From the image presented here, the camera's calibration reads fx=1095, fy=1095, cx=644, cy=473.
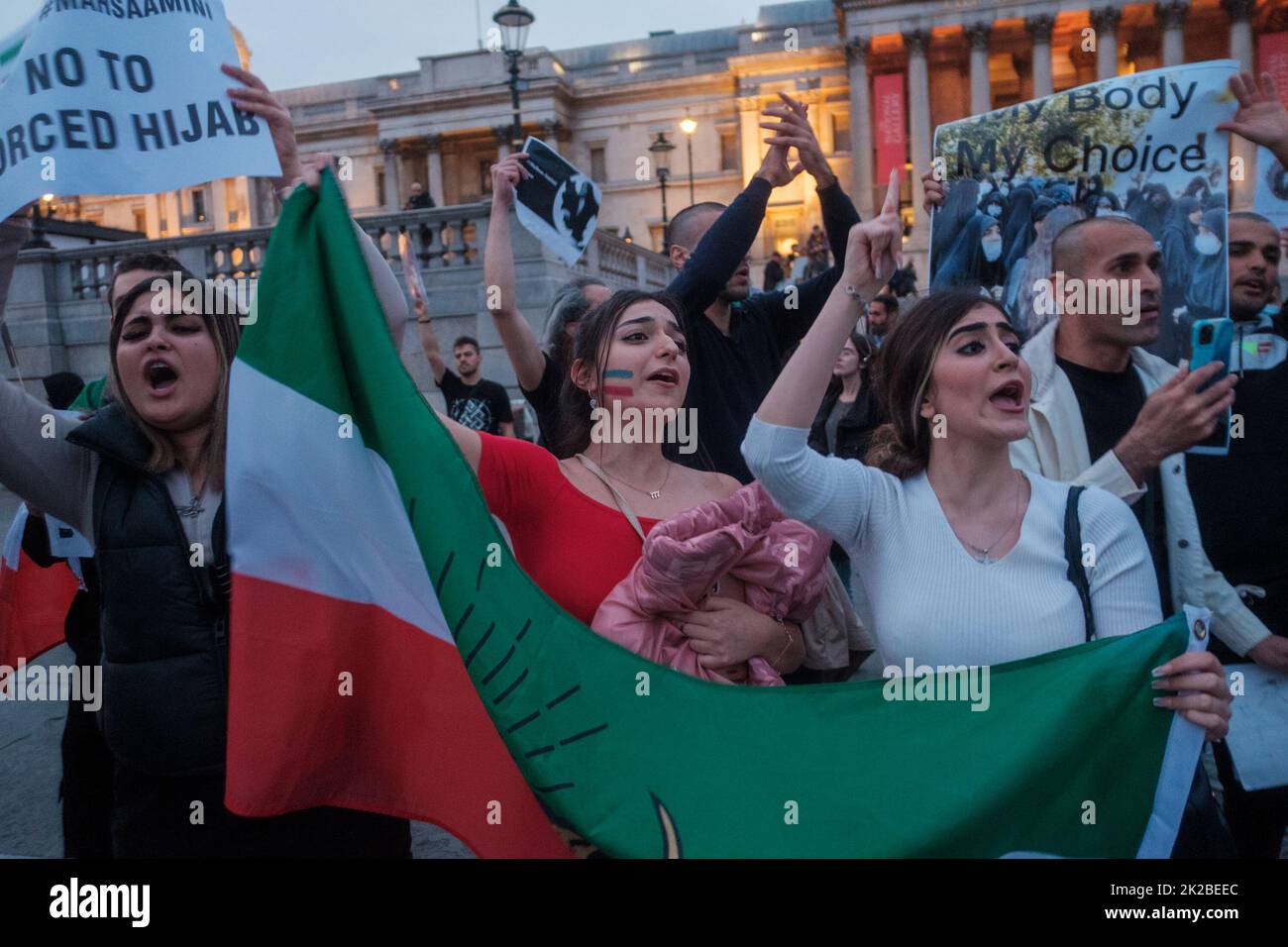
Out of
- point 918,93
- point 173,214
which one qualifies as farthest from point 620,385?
point 173,214

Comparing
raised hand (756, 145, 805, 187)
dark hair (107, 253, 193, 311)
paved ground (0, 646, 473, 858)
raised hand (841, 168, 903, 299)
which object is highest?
raised hand (756, 145, 805, 187)

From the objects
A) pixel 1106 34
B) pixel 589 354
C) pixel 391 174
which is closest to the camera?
pixel 589 354

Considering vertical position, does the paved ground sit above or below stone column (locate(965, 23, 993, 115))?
below

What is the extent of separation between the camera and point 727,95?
58.0 meters

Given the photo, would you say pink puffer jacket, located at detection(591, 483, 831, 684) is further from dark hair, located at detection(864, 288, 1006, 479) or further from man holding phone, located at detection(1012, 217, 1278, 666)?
man holding phone, located at detection(1012, 217, 1278, 666)

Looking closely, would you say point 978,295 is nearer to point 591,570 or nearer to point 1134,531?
point 1134,531

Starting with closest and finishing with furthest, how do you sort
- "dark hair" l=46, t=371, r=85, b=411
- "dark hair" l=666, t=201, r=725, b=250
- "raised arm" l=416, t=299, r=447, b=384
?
"dark hair" l=666, t=201, r=725, b=250
"dark hair" l=46, t=371, r=85, b=411
"raised arm" l=416, t=299, r=447, b=384

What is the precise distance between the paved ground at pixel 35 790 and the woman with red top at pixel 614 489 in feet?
5.23

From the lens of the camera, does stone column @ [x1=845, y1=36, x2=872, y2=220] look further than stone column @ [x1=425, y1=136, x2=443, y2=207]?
No

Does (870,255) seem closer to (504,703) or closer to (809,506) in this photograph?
(809,506)

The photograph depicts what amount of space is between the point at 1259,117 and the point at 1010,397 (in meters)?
1.38

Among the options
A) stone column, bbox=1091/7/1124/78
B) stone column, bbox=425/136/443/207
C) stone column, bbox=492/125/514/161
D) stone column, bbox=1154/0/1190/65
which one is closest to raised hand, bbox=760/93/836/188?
stone column, bbox=1091/7/1124/78

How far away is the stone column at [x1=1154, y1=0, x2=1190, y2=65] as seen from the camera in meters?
45.9

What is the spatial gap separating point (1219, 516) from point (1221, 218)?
803 millimetres
